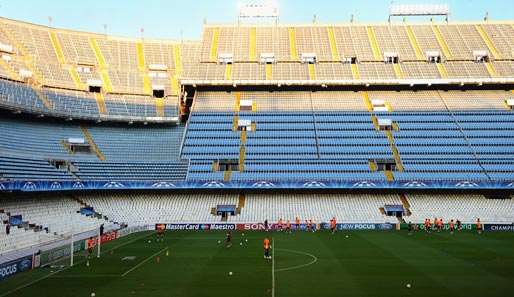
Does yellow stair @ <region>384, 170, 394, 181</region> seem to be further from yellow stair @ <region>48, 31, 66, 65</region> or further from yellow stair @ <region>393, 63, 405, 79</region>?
yellow stair @ <region>48, 31, 66, 65</region>

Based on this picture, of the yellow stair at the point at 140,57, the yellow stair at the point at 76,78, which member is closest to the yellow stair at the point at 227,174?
the yellow stair at the point at 76,78

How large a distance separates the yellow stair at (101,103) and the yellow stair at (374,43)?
131ft

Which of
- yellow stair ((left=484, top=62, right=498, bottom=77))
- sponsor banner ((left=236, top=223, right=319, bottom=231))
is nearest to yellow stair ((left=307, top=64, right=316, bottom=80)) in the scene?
yellow stair ((left=484, top=62, right=498, bottom=77))

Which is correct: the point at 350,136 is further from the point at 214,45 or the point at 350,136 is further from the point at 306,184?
the point at 214,45

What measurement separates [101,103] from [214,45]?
875 inches

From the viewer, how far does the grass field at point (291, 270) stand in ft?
76.4

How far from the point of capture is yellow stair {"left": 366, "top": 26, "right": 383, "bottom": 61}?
252 feet

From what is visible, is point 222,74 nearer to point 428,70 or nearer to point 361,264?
point 428,70

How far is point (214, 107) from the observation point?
2835 inches

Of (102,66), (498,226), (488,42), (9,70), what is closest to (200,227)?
(498,226)

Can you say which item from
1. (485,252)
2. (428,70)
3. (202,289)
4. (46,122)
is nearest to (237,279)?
(202,289)

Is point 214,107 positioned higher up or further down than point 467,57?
further down

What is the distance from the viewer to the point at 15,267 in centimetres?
2731

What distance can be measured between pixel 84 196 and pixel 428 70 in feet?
164
